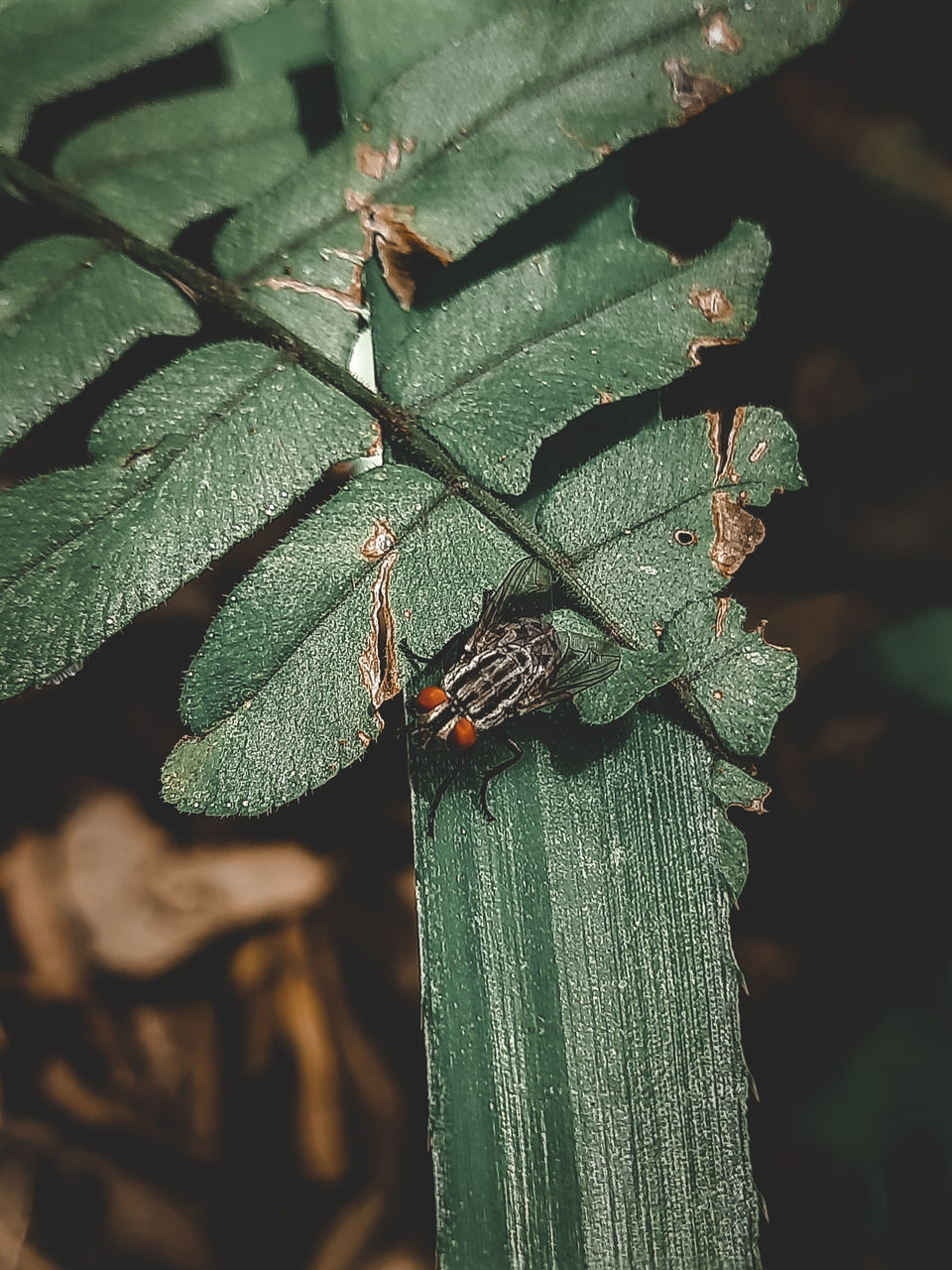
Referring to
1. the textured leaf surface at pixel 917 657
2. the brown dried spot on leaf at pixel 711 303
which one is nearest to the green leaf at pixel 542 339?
the brown dried spot on leaf at pixel 711 303

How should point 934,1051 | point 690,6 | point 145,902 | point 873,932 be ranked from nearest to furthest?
1. point 690,6
2. point 934,1051
3. point 873,932
4. point 145,902

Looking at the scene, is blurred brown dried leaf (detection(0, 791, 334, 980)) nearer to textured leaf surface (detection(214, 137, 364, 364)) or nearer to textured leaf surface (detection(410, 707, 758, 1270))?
textured leaf surface (detection(410, 707, 758, 1270))

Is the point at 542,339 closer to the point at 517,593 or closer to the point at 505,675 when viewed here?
the point at 517,593

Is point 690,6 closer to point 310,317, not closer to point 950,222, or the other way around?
point 310,317

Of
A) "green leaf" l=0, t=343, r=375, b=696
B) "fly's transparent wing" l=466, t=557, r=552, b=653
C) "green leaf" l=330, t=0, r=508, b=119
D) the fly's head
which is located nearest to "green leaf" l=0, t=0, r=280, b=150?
"green leaf" l=330, t=0, r=508, b=119

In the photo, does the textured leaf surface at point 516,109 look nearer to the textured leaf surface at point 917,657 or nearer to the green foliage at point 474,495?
the green foliage at point 474,495

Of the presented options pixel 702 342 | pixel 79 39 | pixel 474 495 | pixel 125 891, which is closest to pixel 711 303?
pixel 702 342

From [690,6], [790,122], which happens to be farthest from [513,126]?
[790,122]
